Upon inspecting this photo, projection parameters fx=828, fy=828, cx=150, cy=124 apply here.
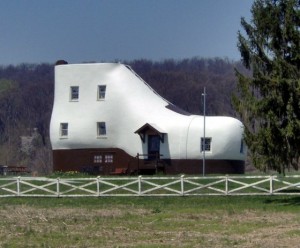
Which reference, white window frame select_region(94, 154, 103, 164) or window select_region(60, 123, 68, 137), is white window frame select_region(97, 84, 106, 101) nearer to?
window select_region(60, 123, 68, 137)

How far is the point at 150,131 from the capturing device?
5716 cm

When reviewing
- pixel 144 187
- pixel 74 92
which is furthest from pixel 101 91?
pixel 144 187

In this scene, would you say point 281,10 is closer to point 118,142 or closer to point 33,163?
point 118,142

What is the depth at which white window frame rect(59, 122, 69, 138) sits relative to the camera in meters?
59.4

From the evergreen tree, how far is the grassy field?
7.68ft

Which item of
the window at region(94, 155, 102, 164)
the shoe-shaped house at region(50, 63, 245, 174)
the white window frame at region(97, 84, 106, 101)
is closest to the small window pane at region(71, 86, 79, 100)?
the shoe-shaped house at region(50, 63, 245, 174)

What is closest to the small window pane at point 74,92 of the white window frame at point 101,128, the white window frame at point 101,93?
the white window frame at point 101,93

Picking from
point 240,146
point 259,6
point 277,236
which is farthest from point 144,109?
point 277,236

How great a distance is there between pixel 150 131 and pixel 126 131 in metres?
1.99

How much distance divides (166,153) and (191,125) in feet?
8.54

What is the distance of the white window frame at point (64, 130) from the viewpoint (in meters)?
59.4

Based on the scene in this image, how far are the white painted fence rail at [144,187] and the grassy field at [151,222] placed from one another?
84 centimetres

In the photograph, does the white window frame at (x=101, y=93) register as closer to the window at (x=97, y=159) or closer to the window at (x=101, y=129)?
the window at (x=101, y=129)

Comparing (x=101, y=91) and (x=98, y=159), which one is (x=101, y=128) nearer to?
(x=98, y=159)
